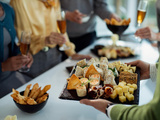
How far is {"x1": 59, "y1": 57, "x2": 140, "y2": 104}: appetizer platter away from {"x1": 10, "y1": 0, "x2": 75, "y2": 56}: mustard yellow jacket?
0.89 m

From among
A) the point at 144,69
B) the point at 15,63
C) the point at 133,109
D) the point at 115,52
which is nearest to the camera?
the point at 133,109

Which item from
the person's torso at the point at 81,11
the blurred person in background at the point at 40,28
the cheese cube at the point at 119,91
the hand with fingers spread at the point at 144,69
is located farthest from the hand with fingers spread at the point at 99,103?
the person's torso at the point at 81,11

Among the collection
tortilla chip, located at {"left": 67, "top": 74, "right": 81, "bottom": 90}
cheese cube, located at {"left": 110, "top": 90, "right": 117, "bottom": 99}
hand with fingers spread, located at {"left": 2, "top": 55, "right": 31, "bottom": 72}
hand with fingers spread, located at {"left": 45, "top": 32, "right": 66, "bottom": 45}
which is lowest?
hand with fingers spread, located at {"left": 2, "top": 55, "right": 31, "bottom": 72}

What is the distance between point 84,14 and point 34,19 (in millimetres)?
794

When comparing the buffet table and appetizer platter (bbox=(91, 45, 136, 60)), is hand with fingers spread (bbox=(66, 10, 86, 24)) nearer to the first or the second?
appetizer platter (bbox=(91, 45, 136, 60))

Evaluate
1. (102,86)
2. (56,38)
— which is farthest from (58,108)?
(56,38)

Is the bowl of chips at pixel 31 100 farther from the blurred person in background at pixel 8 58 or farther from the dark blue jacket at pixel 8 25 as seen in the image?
the dark blue jacket at pixel 8 25

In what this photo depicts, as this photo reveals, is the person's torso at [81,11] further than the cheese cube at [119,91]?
Yes

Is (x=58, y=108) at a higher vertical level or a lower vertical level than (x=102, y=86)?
lower

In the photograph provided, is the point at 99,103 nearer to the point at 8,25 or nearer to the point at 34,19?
the point at 8,25

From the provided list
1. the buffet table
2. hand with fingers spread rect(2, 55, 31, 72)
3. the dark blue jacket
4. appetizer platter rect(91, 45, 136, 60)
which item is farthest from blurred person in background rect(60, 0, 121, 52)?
the buffet table

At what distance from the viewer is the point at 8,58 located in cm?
186

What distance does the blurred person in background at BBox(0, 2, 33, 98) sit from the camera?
5.75 feet

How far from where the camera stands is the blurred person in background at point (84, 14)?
262cm
